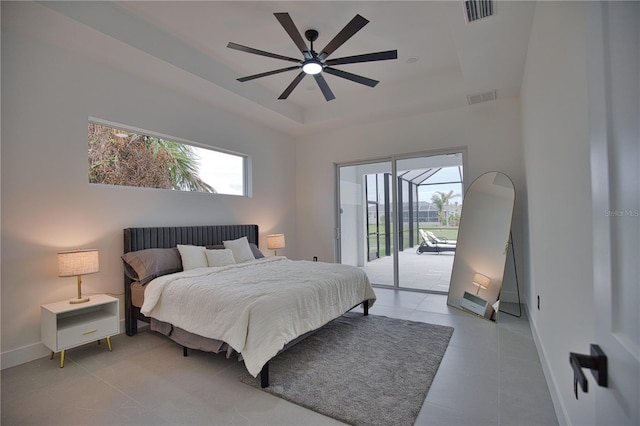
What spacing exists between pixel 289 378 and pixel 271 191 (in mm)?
3903

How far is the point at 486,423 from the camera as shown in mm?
1871

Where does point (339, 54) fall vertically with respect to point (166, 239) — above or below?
above

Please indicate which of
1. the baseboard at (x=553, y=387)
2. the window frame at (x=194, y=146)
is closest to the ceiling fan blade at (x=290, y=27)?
the window frame at (x=194, y=146)

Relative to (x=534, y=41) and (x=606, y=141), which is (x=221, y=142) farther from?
(x=606, y=141)

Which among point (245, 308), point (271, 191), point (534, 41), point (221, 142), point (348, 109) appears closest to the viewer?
point (245, 308)

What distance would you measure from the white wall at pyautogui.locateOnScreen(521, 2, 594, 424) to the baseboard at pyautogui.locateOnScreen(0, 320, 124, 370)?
4192mm

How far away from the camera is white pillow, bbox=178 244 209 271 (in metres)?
3.60

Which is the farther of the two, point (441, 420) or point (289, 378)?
point (289, 378)

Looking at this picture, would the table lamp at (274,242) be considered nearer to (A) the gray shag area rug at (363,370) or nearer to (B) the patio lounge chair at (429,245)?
(A) the gray shag area rug at (363,370)

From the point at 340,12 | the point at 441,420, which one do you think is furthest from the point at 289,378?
the point at 340,12

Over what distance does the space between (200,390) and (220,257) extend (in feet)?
5.98

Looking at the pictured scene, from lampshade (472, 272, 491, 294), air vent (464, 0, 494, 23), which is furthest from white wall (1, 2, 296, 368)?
lampshade (472, 272, 491, 294)

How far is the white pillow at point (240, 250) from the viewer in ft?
14.0

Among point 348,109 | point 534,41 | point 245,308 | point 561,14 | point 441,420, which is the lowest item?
point 441,420
